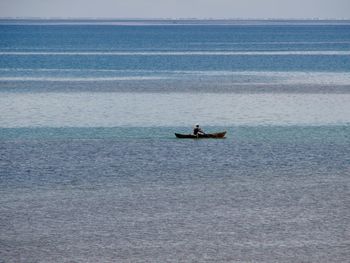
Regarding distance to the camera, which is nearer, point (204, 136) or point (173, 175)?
point (173, 175)

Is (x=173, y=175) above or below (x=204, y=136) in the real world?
below

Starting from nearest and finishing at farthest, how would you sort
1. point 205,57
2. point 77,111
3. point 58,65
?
point 77,111, point 58,65, point 205,57

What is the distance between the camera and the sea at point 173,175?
14.0 m

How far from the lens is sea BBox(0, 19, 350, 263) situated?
1403 cm

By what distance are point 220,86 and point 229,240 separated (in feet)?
103

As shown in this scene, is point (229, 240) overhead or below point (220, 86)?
below

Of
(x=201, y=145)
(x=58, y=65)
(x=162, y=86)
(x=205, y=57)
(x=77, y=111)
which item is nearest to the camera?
(x=201, y=145)

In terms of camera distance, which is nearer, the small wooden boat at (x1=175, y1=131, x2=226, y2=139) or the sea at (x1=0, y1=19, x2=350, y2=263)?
the sea at (x1=0, y1=19, x2=350, y2=263)

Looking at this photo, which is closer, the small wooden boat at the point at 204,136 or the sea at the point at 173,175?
the sea at the point at 173,175

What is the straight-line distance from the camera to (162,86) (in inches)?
1773

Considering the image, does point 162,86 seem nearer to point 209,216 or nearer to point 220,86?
point 220,86

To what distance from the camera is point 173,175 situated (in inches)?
792

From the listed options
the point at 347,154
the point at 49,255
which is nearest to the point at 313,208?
the point at 49,255

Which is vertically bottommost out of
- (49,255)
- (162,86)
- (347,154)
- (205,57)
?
(49,255)
